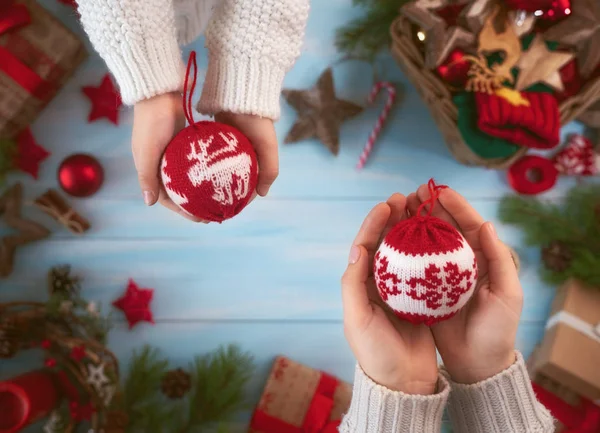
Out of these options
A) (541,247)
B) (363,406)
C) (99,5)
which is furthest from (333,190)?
(99,5)

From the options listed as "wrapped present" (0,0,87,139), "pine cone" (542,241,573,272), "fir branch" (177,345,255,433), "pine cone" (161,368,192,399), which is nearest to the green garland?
"pine cone" (542,241,573,272)

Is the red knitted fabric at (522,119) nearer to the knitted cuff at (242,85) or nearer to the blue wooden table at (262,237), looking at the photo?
the blue wooden table at (262,237)

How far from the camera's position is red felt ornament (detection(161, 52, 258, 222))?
76 centimetres

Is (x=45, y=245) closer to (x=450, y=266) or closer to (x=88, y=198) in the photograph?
(x=88, y=198)

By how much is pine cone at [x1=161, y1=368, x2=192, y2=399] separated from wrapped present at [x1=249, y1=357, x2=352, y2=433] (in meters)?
0.19

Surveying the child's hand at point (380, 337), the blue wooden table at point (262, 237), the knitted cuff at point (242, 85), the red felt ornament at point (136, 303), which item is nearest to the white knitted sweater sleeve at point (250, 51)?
the knitted cuff at point (242, 85)

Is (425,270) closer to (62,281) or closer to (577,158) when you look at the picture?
(577,158)

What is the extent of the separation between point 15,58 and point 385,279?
1.01m

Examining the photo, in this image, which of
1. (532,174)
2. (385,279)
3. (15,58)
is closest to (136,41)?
(385,279)

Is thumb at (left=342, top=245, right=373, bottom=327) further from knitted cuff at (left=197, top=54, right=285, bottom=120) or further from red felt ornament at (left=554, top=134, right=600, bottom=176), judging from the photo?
red felt ornament at (left=554, top=134, right=600, bottom=176)

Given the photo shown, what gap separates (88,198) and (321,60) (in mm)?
697

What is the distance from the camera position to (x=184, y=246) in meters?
1.41

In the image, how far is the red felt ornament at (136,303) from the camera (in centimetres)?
140

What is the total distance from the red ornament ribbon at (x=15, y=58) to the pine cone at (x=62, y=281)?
1.45 feet
